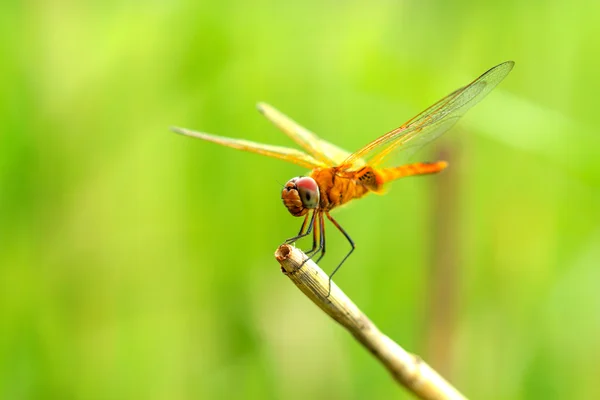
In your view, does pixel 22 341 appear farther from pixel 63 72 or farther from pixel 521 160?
pixel 521 160

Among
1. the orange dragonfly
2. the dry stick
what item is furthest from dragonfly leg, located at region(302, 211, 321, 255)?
the dry stick

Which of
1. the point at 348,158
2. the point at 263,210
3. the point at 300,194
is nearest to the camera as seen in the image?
the point at 300,194

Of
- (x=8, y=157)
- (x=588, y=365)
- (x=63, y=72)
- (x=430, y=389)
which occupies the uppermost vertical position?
(x=63, y=72)

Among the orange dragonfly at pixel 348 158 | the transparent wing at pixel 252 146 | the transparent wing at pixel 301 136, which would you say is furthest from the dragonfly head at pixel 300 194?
Answer: the transparent wing at pixel 301 136

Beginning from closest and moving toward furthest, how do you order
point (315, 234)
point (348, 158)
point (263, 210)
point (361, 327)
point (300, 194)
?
point (361, 327), point (300, 194), point (348, 158), point (315, 234), point (263, 210)

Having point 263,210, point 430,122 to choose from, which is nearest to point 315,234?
point 430,122

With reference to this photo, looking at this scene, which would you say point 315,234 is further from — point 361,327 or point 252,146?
point 361,327

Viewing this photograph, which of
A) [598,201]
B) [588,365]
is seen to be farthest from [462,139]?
[588,365]
